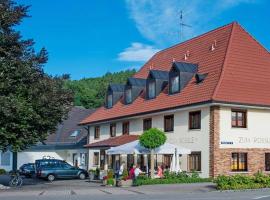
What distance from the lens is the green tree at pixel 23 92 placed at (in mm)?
27641

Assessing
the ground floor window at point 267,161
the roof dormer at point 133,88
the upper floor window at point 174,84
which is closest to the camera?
the ground floor window at point 267,161

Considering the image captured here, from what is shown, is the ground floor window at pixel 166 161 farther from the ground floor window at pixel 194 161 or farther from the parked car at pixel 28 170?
the parked car at pixel 28 170

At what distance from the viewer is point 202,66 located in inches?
1432

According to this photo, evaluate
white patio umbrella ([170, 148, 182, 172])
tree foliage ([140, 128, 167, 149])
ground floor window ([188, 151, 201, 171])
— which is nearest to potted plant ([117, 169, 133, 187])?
tree foliage ([140, 128, 167, 149])

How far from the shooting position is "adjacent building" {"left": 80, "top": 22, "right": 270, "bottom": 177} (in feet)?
104

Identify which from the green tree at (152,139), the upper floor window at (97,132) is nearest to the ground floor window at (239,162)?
the green tree at (152,139)

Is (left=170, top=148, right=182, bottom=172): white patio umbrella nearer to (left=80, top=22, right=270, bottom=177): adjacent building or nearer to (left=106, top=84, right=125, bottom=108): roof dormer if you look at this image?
(left=80, top=22, right=270, bottom=177): adjacent building

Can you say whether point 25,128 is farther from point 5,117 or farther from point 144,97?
point 144,97

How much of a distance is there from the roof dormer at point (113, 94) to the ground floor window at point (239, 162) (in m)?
15.5

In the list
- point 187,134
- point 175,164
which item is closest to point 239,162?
point 187,134

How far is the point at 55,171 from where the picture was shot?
137 ft

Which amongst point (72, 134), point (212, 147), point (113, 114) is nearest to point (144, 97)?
point (113, 114)

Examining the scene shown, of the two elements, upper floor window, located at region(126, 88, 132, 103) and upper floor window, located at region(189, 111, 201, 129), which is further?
upper floor window, located at region(126, 88, 132, 103)

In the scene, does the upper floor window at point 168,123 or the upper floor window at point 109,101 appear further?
the upper floor window at point 109,101
